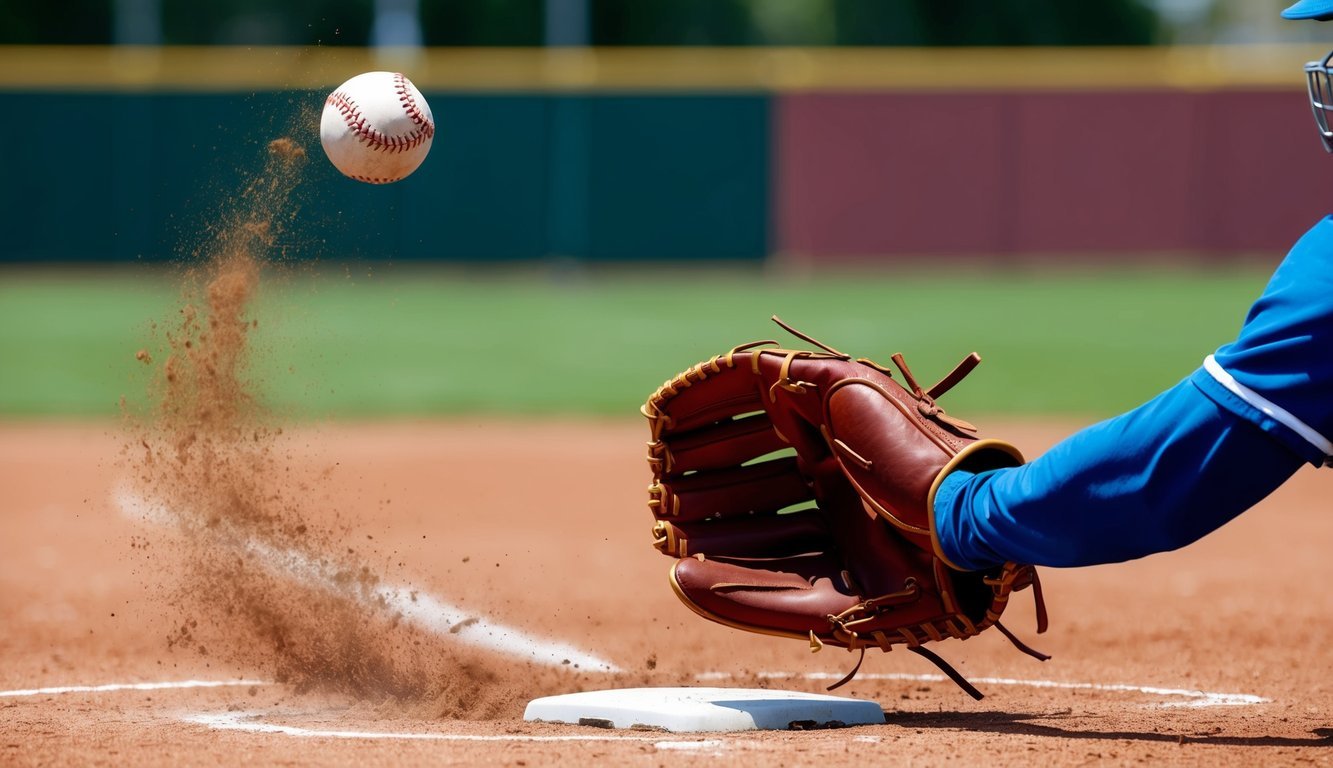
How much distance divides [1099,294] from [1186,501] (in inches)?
500

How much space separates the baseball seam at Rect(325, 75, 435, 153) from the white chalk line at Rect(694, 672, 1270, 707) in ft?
4.96

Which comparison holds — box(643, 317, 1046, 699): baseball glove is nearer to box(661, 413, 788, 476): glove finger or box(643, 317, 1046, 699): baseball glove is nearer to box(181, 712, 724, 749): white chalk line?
box(661, 413, 788, 476): glove finger

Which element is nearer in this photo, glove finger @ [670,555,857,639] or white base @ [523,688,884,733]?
white base @ [523,688,884,733]

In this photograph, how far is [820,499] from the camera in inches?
142

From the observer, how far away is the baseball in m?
4.13

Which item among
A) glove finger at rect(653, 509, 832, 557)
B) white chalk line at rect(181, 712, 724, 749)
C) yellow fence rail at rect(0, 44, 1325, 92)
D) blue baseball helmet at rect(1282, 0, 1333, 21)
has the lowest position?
white chalk line at rect(181, 712, 724, 749)

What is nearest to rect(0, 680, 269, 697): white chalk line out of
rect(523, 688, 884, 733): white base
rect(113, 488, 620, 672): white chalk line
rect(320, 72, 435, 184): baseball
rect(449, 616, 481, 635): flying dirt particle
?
rect(113, 488, 620, 672): white chalk line

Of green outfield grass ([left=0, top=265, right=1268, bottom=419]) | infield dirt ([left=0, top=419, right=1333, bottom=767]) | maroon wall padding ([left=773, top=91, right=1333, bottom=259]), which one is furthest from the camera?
maroon wall padding ([left=773, top=91, right=1333, bottom=259])

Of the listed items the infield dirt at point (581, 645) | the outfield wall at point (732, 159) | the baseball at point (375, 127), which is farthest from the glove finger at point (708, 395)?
the outfield wall at point (732, 159)

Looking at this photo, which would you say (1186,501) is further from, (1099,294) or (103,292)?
(103,292)

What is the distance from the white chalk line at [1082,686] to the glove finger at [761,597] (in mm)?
541

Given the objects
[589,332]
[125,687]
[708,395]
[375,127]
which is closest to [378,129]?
[375,127]

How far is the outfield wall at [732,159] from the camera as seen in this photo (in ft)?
52.4

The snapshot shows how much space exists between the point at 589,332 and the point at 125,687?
8806 millimetres
